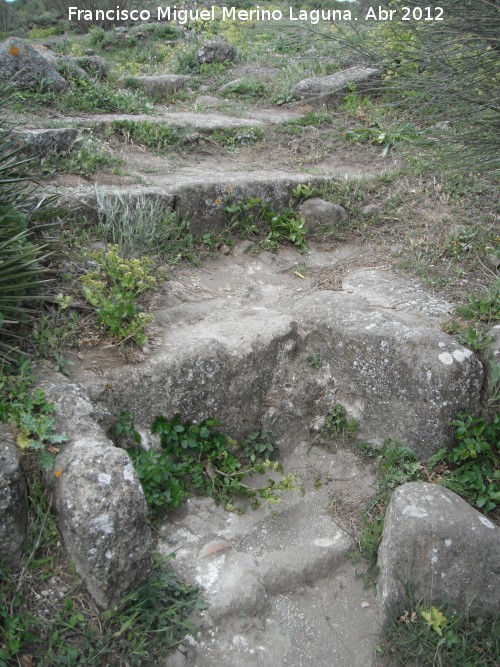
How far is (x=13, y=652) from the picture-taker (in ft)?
8.75

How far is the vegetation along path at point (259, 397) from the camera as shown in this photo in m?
3.02

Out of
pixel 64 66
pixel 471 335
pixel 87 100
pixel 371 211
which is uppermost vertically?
pixel 64 66

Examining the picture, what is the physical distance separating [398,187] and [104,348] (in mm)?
3503

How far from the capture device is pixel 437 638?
10.6 feet

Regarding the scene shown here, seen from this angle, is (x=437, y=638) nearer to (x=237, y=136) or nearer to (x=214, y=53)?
(x=237, y=136)

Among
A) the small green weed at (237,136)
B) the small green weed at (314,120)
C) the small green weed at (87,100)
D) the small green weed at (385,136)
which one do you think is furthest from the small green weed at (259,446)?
the small green weed at (314,120)

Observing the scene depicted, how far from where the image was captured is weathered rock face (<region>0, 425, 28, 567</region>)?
289cm

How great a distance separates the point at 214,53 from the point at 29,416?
27.6 ft

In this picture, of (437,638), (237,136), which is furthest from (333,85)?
(437,638)

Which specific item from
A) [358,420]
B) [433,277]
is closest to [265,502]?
[358,420]

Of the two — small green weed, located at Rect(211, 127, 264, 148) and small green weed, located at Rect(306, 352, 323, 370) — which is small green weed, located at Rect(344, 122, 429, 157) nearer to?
small green weed, located at Rect(211, 127, 264, 148)

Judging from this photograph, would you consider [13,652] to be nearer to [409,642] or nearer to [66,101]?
[409,642]

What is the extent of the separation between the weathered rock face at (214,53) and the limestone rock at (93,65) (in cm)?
195

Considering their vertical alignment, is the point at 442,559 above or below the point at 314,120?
below
